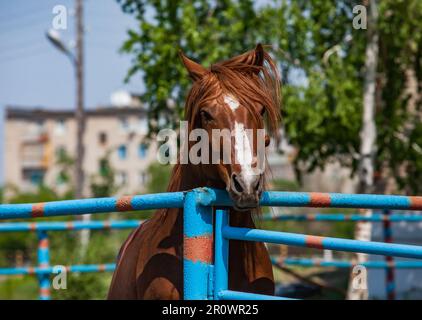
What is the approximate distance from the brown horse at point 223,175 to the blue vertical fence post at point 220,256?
5.3 inches

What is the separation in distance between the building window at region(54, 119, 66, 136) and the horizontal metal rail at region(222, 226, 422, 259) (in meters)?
77.4

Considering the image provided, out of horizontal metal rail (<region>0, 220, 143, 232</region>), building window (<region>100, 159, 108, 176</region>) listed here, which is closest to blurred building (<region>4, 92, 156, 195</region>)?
building window (<region>100, 159, 108, 176</region>)

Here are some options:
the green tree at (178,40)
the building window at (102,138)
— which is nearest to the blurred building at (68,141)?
the building window at (102,138)

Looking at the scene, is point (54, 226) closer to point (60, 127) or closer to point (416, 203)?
point (416, 203)

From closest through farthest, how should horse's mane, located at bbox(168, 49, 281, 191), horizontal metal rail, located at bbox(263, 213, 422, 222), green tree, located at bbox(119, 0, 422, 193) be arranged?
1. horse's mane, located at bbox(168, 49, 281, 191)
2. horizontal metal rail, located at bbox(263, 213, 422, 222)
3. green tree, located at bbox(119, 0, 422, 193)

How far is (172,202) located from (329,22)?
9178 millimetres

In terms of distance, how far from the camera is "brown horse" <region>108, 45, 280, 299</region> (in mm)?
3105

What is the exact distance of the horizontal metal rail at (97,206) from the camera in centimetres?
286

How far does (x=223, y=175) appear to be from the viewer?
3002 millimetres

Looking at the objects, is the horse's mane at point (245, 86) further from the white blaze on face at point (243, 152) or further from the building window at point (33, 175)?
the building window at point (33, 175)

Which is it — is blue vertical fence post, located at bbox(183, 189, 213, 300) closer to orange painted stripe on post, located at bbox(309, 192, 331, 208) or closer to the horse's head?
the horse's head

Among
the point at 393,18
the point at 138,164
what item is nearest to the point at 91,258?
the point at 393,18

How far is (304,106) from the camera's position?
35.2 feet

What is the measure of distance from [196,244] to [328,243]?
541mm
